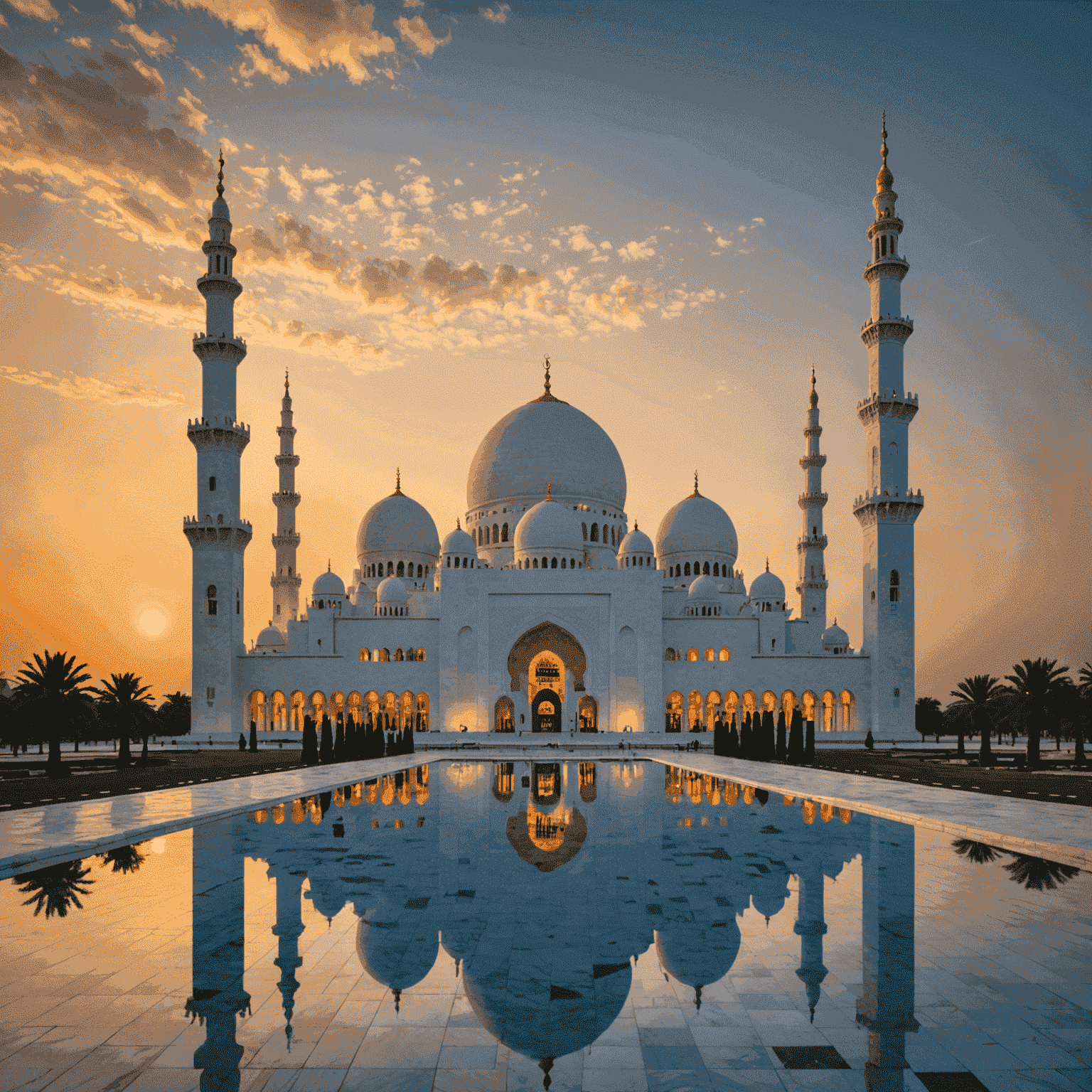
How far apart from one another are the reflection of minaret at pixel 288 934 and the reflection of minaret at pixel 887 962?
7.96 feet

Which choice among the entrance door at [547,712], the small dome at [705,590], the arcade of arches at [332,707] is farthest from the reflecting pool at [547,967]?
the small dome at [705,590]

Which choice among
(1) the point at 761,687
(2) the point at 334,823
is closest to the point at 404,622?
(1) the point at 761,687

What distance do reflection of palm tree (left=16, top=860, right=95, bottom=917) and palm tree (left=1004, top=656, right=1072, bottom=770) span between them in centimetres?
1937

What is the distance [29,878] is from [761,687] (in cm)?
3279

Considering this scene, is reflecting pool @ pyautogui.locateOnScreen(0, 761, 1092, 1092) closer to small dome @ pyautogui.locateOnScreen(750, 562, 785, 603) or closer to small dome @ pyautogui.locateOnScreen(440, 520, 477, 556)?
small dome @ pyautogui.locateOnScreen(440, 520, 477, 556)

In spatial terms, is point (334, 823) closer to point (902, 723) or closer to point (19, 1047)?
point (19, 1047)

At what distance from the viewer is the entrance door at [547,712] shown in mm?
38531

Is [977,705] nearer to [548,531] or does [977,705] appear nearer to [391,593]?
[548,531]

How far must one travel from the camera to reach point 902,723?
34.1 m

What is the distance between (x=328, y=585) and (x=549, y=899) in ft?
123

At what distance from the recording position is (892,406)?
33.9m

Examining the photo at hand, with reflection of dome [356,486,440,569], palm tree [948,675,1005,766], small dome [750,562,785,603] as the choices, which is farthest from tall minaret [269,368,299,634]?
palm tree [948,675,1005,766]

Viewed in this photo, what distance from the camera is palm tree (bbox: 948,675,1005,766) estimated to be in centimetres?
2214

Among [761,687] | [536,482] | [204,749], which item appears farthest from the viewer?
[536,482]
